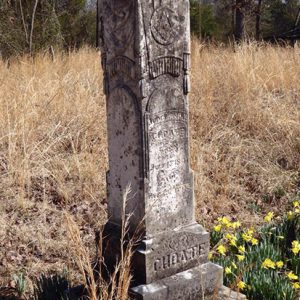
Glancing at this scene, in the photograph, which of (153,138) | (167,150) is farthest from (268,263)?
(153,138)

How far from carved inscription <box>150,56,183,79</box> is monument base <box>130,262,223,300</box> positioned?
1.25m

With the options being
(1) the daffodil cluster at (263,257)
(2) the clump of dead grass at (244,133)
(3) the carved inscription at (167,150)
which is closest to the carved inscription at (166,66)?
(3) the carved inscription at (167,150)

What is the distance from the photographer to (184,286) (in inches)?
137

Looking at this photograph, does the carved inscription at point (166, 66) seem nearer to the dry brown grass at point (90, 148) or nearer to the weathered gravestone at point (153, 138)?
the weathered gravestone at point (153, 138)

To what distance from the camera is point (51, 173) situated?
217 inches

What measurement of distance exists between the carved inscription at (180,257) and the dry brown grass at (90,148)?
79 centimetres

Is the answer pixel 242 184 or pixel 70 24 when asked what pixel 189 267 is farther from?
pixel 70 24

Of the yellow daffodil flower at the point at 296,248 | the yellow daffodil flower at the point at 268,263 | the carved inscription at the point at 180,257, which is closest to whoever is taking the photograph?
the carved inscription at the point at 180,257

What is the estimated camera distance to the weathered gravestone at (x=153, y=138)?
126 inches

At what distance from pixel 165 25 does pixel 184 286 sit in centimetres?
167

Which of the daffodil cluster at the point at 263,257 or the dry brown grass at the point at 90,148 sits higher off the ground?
the dry brown grass at the point at 90,148

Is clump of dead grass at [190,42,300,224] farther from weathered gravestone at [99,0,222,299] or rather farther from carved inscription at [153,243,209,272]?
weathered gravestone at [99,0,222,299]

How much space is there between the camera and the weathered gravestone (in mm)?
3209

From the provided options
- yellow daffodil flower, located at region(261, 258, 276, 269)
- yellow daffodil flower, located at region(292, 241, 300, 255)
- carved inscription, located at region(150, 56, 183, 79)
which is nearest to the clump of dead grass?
yellow daffodil flower, located at region(292, 241, 300, 255)
